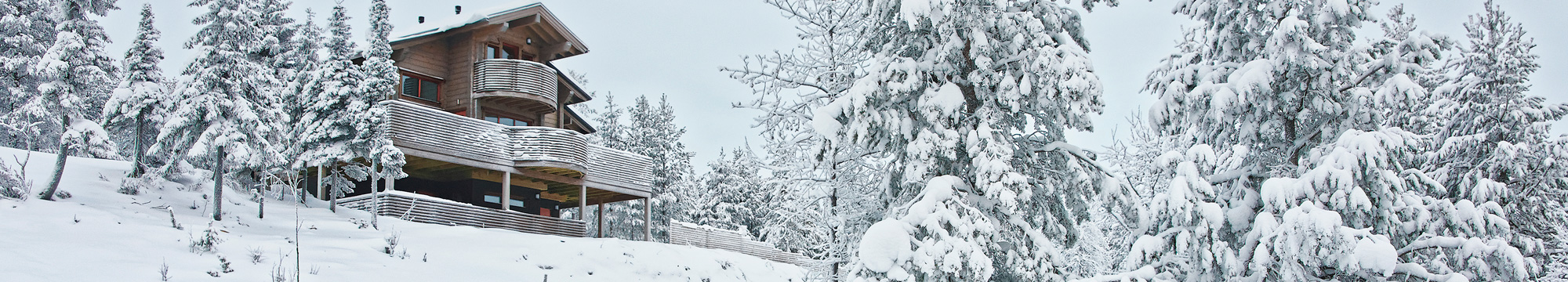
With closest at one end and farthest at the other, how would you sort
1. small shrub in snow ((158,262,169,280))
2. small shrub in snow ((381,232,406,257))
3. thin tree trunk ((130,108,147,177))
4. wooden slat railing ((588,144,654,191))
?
small shrub in snow ((158,262,169,280)) → small shrub in snow ((381,232,406,257)) → thin tree trunk ((130,108,147,177)) → wooden slat railing ((588,144,654,191))

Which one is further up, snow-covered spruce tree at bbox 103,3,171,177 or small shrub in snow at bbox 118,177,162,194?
snow-covered spruce tree at bbox 103,3,171,177

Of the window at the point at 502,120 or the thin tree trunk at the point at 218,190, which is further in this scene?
the window at the point at 502,120

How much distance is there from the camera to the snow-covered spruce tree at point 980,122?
1221 cm

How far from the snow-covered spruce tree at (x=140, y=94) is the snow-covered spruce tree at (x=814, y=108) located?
473 inches

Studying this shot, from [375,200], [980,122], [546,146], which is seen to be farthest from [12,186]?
[980,122]

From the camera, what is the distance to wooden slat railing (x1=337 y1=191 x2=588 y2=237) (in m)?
24.2

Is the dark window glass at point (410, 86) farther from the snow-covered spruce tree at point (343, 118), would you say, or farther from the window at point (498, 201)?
the snow-covered spruce tree at point (343, 118)

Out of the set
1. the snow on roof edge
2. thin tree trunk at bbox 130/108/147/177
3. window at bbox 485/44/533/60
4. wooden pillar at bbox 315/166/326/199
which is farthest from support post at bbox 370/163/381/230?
window at bbox 485/44/533/60

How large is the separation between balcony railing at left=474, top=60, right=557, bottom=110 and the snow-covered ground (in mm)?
6169

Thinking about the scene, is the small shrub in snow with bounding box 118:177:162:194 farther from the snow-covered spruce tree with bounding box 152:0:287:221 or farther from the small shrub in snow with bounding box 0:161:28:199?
the small shrub in snow with bounding box 0:161:28:199

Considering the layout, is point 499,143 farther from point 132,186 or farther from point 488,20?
point 132,186

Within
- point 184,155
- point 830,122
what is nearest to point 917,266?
point 830,122

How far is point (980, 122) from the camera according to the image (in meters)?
12.9

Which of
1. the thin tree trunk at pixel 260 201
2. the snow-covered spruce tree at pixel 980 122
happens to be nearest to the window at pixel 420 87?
the thin tree trunk at pixel 260 201
